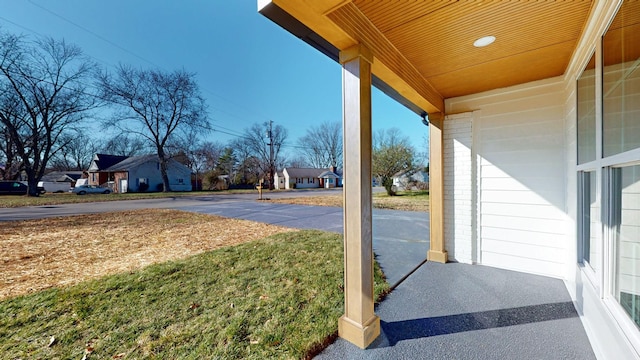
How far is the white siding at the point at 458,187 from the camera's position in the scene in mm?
3438

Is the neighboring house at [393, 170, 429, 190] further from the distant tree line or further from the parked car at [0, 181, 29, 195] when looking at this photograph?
the parked car at [0, 181, 29, 195]

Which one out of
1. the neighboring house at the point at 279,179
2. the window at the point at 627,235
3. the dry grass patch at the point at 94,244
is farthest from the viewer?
the neighboring house at the point at 279,179

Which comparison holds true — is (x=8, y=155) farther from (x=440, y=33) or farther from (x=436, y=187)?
(x=440, y=33)

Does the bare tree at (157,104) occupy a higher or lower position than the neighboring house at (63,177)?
higher

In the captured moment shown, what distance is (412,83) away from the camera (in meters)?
2.52

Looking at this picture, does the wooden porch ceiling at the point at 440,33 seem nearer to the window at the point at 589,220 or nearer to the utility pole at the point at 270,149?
the window at the point at 589,220

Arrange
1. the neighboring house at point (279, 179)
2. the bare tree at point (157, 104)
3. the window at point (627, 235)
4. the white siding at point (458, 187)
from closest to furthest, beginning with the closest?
1. the window at point (627, 235)
2. the white siding at point (458, 187)
3. the bare tree at point (157, 104)
4. the neighboring house at point (279, 179)

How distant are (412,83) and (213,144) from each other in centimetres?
3340

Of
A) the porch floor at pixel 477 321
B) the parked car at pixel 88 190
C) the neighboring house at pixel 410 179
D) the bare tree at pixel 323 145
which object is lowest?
the porch floor at pixel 477 321

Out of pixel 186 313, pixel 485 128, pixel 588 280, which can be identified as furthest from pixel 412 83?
pixel 186 313

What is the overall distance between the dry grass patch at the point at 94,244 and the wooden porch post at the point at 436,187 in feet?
11.7

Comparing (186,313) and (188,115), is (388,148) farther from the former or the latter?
(188,115)

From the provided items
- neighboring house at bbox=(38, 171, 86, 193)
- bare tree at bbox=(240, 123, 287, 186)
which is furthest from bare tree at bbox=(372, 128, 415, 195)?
neighboring house at bbox=(38, 171, 86, 193)

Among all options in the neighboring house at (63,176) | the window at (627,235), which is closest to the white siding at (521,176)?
the window at (627,235)
